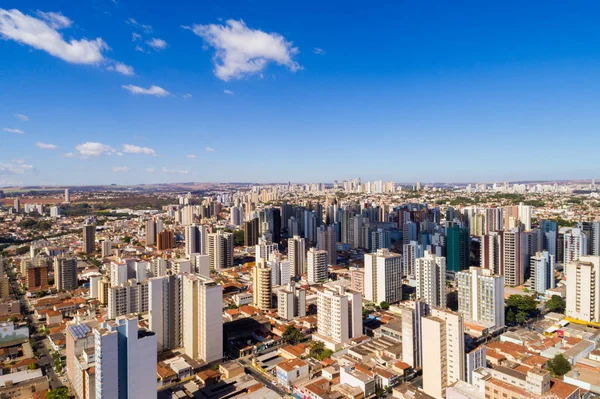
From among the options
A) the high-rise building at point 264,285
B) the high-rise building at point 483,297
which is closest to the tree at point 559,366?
the high-rise building at point 483,297

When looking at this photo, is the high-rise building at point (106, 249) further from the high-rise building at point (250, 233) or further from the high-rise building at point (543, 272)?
the high-rise building at point (543, 272)

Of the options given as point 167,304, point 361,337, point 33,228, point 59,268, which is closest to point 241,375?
point 167,304

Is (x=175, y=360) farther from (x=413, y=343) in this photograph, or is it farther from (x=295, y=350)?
(x=413, y=343)

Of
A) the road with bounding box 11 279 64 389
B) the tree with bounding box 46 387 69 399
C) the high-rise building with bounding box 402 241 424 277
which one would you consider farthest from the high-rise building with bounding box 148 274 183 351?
the high-rise building with bounding box 402 241 424 277

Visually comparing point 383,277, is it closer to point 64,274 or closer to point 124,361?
point 124,361

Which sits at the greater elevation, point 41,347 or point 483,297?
point 483,297

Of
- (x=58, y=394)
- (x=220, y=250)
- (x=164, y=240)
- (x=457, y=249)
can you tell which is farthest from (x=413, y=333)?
(x=164, y=240)

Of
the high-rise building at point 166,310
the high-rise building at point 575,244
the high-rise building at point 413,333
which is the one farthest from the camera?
the high-rise building at point 575,244
